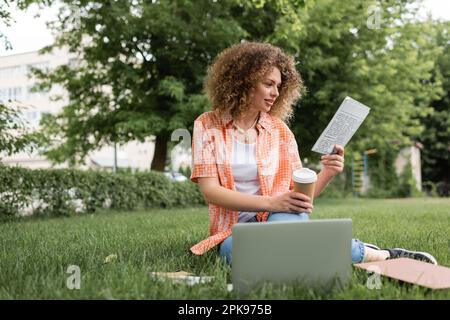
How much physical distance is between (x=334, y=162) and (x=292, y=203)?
41cm

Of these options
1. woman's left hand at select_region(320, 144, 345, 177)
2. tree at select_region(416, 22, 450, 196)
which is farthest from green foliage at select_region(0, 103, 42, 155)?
tree at select_region(416, 22, 450, 196)

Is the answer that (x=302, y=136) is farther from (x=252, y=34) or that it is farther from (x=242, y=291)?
(x=242, y=291)

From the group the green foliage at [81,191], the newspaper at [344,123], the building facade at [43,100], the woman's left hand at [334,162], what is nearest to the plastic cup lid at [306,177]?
the newspaper at [344,123]

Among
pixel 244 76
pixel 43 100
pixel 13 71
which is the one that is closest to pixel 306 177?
pixel 244 76

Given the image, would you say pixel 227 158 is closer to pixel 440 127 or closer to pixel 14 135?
pixel 14 135

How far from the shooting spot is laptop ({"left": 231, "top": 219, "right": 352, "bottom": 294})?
76.0 inches

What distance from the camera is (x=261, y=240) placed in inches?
76.5

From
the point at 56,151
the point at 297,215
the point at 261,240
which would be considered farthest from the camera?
the point at 56,151

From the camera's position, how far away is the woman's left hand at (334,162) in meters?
2.56

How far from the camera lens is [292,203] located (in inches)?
91.0

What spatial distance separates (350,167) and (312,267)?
72.0ft

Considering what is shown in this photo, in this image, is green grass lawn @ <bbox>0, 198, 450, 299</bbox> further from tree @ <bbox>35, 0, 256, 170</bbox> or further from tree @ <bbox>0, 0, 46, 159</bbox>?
tree @ <bbox>35, 0, 256, 170</bbox>

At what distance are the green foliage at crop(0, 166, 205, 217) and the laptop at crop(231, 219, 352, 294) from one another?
6.34m
